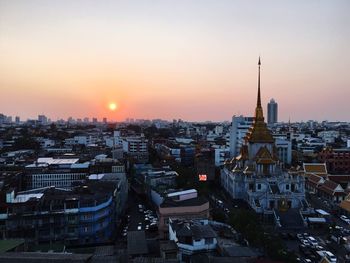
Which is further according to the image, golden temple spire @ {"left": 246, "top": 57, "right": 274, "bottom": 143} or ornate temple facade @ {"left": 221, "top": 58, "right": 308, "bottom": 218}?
golden temple spire @ {"left": 246, "top": 57, "right": 274, "bottom": 143}

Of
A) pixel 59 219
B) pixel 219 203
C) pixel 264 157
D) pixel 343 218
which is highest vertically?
pixel 264 157

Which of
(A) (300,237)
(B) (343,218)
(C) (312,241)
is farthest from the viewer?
(B) (343,218)

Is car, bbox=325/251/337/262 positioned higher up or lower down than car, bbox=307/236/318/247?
higher up

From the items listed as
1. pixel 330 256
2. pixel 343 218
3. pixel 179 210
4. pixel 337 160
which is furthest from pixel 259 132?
pixel 337 160

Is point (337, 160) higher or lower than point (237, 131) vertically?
lower

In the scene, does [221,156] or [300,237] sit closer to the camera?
[300,237]

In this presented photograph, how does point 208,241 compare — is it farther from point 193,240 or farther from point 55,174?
point 55,174

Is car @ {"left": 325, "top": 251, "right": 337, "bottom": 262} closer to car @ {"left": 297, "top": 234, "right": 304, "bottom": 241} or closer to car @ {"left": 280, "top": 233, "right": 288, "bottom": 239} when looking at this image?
car @ {"left": 297, "top": 234, "right": 304, "bottom": 241}

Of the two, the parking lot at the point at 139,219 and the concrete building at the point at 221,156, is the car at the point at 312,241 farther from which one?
the concrete building at the point at 221,156

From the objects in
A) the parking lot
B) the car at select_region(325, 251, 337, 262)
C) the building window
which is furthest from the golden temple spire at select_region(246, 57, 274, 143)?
the building window

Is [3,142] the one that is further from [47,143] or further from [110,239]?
[110,239]
